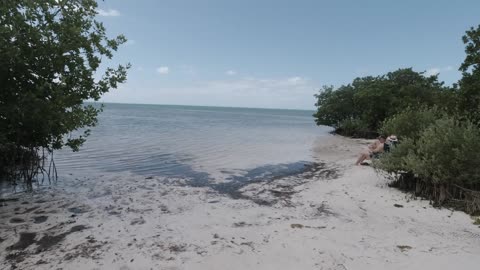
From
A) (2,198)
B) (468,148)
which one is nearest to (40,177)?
(2,198)

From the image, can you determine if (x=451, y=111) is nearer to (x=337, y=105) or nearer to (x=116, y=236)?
(x=116, y=236)

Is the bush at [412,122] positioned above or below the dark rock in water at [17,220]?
above

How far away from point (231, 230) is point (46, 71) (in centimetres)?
555

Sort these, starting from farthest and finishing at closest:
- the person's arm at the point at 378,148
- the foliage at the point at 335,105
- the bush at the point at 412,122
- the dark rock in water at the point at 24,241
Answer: the foliage at the point at 335,105 < the person's arm at the point at 378,148 < the bush at the point at 412,122 < the dark rock in water at the point at 24,241

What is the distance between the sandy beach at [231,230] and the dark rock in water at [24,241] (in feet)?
0.05

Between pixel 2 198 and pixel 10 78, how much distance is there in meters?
3.48

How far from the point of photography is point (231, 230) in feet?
20.4

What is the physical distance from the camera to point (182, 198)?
8797 millimetres

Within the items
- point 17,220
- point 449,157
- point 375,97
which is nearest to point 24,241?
point 17,220

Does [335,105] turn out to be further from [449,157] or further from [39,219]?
[39,219]

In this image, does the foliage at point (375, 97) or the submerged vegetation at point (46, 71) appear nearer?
the submerged vegetation at point (46, 71)

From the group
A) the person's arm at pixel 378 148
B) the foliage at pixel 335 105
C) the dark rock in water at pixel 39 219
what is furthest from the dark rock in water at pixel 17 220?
the foliage at pixel 335 105

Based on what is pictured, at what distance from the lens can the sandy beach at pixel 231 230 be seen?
4.93 m

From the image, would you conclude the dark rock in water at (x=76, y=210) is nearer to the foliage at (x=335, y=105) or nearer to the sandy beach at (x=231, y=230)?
the sandy beach at (x=231, y=230)
